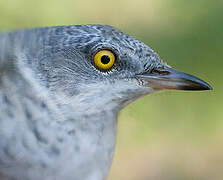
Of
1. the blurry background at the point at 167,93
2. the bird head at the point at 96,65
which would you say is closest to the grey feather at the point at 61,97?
the bird head at the point at 96,65

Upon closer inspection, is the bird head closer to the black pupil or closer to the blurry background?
the black pupil

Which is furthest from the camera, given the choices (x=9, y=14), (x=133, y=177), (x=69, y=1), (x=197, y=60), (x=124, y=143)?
(x=69, y=1)

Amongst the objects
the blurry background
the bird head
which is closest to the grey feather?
the bird head

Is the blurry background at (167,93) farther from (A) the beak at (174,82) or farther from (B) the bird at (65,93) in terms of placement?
(B) the bird at (65,93)

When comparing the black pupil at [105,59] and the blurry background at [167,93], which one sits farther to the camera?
the blurry background at [167,93]

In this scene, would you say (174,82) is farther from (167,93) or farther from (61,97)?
(167,93)

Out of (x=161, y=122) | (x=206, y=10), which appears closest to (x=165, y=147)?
(x=161, y=122)

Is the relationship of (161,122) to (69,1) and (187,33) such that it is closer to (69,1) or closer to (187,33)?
(187,33)
